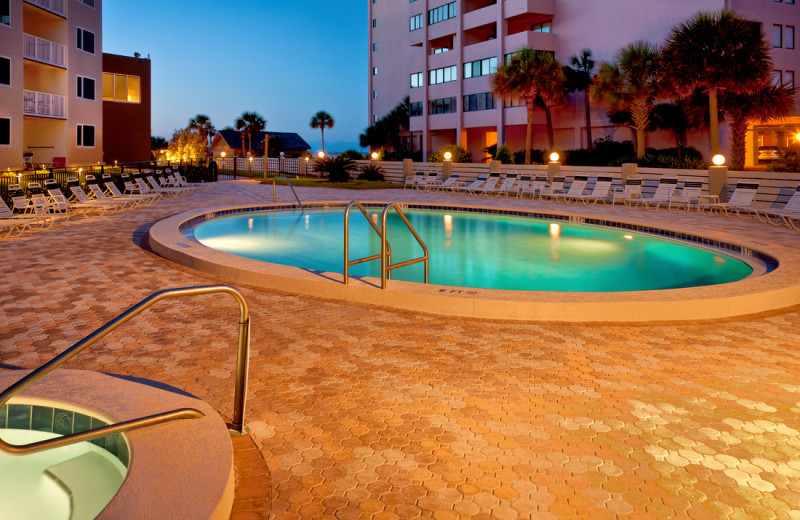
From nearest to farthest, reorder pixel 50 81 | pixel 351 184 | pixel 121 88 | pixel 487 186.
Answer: pixel 487 186 → pixel 50 81 → pixel 351 184 → pixel 121 88

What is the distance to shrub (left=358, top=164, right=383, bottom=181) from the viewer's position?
36.1 metres

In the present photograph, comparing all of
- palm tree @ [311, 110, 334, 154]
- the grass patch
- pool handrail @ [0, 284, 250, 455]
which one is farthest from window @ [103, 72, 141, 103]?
palm tree @ [311, 110, 334, 154]

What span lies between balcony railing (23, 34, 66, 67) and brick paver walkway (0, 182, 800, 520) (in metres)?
23.5

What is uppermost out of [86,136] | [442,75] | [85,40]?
[442,75]

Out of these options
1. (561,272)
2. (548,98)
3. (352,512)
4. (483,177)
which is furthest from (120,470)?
(548,98)

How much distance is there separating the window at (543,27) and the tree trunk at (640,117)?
11.6 meters

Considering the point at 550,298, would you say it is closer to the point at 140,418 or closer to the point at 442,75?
the point at 140,418

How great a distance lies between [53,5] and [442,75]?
2905 cm

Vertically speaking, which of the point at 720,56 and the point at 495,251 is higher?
the point at 720,56

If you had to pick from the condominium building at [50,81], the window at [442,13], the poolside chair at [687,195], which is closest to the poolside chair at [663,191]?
the poolside chair at [687,195]

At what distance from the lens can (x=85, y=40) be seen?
106 feet

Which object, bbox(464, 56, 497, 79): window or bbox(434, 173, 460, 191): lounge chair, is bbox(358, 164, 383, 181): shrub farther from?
bbox(464, 56, 497, 79): window

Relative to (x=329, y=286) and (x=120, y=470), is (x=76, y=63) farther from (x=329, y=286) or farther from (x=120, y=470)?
(x=120, y=470)

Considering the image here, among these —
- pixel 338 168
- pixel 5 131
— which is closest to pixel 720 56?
pixel 338 168
